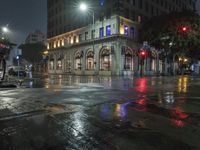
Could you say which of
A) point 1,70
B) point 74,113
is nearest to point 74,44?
point 1,70

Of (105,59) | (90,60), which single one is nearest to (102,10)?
(105,59)

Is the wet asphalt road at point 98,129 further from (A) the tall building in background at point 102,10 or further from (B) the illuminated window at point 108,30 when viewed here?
(A) the tall building in background at point 102,10

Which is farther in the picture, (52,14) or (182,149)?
(52,14)

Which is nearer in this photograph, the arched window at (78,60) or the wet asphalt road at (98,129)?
the wet asphalt road at (98,129)

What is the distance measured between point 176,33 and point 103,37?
1440 centimetres

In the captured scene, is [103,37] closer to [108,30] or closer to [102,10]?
[108,30]

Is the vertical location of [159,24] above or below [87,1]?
below

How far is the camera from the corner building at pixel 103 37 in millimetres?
44062

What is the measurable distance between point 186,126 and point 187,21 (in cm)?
3895

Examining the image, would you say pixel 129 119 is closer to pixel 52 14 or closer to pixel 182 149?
pixel 182 149

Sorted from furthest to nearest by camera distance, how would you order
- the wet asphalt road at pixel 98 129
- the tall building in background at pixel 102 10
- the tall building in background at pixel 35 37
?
the tall building in background at pixel 35 37 → the tall building in background at pixel 102 10 → the wet asphalt road at pixel 98 129

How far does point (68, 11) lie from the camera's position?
188ft

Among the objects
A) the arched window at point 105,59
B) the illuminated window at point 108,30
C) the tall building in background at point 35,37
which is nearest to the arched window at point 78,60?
the arched window at point 105,59

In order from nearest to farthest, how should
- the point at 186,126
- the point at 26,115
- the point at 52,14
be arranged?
the point at 186,126
the point at 26,115
the point at 52,14
